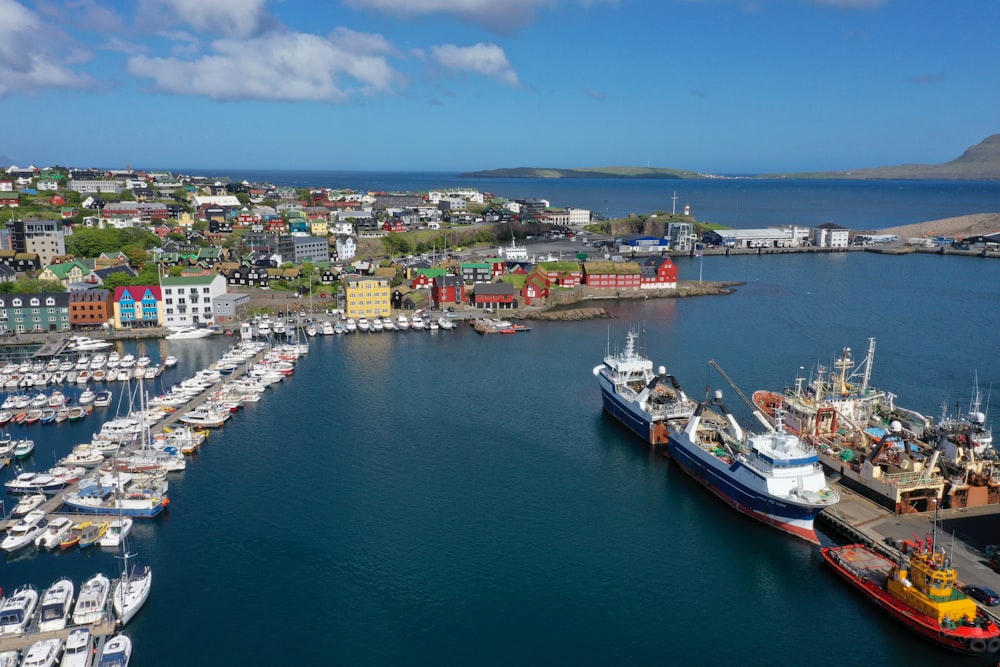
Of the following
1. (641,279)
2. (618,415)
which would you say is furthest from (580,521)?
(641,279)

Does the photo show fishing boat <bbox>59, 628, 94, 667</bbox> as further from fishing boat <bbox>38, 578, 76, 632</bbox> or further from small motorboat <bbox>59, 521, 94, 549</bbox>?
small motorboat <bbox>59, 521, 94, 549</bbox>

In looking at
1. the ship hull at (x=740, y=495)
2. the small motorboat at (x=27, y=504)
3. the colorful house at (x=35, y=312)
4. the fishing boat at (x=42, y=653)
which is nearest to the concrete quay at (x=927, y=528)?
the ship hull at (x=740, y=495)

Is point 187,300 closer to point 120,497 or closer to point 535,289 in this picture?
point 535,289

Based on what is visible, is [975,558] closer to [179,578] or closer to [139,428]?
[179,578]

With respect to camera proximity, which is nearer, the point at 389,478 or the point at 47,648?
the point at 47,648

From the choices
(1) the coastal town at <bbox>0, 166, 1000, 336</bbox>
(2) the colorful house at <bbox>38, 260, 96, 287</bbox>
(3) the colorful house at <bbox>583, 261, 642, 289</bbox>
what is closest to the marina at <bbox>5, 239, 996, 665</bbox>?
(1) the coastal town at <bbox>0, 166, 1000, 336</bbox>

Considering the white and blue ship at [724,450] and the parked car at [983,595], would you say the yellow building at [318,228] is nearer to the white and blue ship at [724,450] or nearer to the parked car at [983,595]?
the white and blue ship at [724,450]
